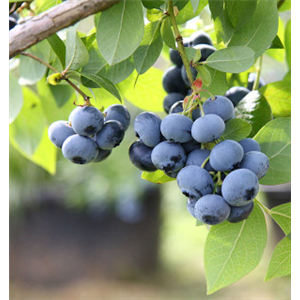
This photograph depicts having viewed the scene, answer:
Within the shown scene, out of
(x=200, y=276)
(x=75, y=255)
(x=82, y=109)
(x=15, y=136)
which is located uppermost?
(x=82, y=109)

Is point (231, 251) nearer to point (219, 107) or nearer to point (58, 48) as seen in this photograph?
point (219, 107)

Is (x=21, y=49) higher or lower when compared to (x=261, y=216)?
higher

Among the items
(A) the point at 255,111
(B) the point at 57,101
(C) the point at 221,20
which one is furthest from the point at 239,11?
(B) the point at 57,101

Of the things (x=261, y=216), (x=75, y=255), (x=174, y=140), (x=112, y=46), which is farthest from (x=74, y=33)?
(x=75, y=255)

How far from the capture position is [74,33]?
1.70ft

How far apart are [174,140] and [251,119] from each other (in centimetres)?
17

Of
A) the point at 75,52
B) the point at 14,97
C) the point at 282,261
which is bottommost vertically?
the point at 282,261

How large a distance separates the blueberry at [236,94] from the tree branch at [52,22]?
24cm

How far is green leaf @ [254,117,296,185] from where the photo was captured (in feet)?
1.71

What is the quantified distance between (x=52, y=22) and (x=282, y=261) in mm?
406

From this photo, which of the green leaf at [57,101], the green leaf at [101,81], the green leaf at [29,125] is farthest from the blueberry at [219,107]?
the green leaf at [29,125]

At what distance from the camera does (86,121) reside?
0.50m

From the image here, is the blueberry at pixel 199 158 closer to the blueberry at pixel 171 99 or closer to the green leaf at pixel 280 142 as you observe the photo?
the green leaf at pixel 280 142
